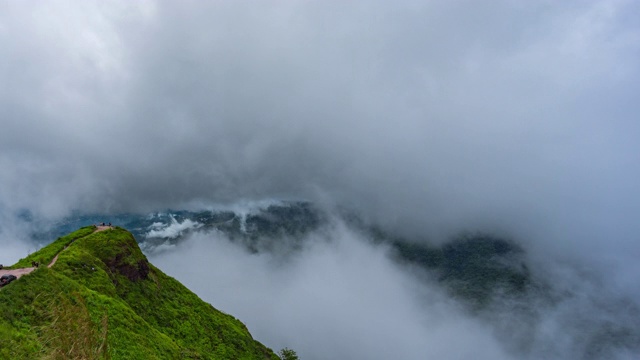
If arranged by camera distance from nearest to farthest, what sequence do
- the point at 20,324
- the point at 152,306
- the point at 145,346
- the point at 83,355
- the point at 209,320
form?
the point at 83,355, the point at 20,324, the point at 145,346, the point at 152,306, the point at 209,320

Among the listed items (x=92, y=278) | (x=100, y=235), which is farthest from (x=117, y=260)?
(x=92, y=278)

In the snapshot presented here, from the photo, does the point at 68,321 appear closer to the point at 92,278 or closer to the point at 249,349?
the point at 92,278

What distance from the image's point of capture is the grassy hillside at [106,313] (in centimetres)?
3675

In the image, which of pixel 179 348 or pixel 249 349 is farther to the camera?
pixel 249 349

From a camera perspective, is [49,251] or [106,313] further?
[49,251]

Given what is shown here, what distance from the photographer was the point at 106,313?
2685 inches

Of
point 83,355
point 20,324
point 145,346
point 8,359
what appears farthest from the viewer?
point 145,346

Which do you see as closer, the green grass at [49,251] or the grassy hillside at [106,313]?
the grassy hillside at [106,313]

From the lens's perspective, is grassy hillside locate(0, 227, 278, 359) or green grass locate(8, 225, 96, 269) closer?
grassy hillside locate(0, 227, 278, 359)

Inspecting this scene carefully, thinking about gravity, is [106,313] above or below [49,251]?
below

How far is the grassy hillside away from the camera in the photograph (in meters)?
36.8

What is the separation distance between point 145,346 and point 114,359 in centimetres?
939

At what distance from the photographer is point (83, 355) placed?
2847 centimetres

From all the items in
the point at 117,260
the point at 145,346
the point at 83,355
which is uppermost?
the point at 117,260
